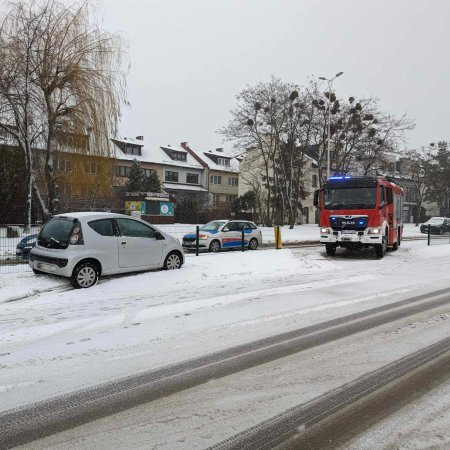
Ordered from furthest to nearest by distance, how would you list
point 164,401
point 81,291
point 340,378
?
1. point 81,291
2. point 340,378
3. point 164,401

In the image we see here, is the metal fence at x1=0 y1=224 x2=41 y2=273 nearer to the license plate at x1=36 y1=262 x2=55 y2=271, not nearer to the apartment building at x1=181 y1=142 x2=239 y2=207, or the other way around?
the license plate at x1=36 y1=262 x2=55 y2=271

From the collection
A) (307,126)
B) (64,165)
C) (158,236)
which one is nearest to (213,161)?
(307,126)

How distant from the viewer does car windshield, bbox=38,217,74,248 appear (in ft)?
30.2

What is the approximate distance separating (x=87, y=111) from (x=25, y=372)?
59.6 feet

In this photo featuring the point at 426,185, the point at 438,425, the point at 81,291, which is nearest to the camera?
the point at 438,425

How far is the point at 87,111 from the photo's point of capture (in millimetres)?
20953

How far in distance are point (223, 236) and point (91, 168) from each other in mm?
8128

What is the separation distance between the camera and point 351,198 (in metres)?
15.6

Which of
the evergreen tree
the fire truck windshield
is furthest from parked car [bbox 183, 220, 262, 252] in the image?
the evergreen tree

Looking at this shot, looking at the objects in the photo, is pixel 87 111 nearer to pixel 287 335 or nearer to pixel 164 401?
pixel 287 335

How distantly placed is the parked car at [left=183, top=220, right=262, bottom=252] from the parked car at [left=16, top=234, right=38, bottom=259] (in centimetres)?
614

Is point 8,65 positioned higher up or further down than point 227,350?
higher up

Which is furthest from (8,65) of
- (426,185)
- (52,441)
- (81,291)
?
(426,185)

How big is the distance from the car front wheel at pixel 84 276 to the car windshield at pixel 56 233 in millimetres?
557
